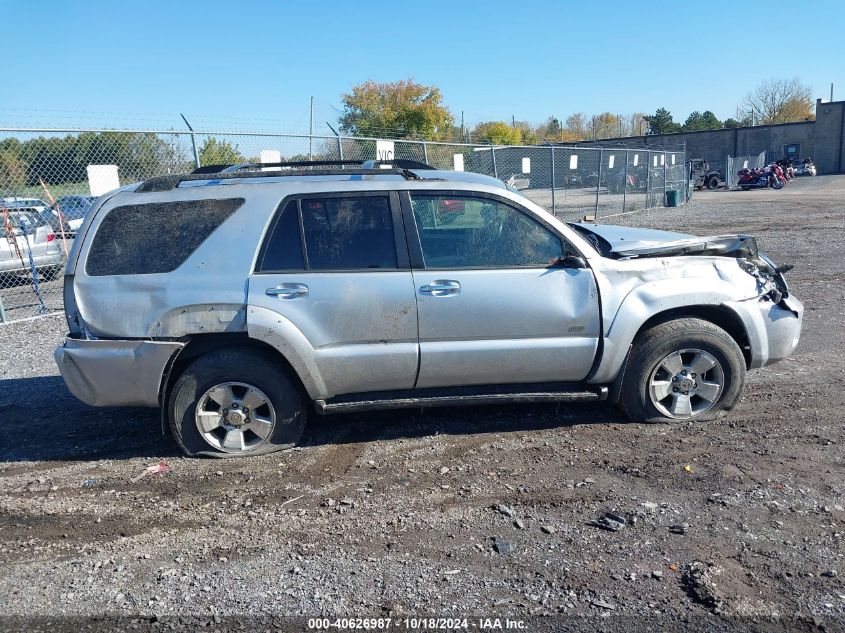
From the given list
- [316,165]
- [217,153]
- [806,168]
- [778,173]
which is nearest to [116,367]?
[316,165]

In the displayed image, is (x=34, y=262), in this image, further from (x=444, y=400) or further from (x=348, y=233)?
(x=444, y=400)

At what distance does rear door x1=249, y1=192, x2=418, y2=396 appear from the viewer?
15.1 ft

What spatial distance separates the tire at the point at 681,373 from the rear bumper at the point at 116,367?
314cm

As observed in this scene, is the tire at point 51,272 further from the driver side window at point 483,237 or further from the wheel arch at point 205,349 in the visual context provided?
the driver side window at point 483,237

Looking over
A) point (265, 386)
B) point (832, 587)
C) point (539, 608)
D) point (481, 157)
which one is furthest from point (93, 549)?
point (481, 157)

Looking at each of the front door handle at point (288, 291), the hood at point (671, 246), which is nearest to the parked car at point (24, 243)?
the front door handle at point (288, 291)

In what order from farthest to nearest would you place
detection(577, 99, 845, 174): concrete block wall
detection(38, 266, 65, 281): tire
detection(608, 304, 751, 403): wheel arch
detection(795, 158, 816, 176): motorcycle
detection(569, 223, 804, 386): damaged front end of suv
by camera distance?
detection(577, 99, 845, 174): concrete block wall
detection(795, 158, 816, 176): motorcycle
detection(38, 266, 65, 281): tire
detection(608, 304, 751, 403): wheel arch
detection(569, 223, 804, 386): damaged front end of suv

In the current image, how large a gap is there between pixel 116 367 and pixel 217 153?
22.6 feet

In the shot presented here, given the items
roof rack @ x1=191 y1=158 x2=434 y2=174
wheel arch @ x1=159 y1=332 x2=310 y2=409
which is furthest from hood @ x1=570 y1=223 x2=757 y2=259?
wheel arch @ x1=159 y1=332 x2=310 y2=409

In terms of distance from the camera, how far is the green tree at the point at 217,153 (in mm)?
10562

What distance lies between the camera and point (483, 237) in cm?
486

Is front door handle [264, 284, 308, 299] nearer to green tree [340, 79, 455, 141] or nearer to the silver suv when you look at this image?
the silver suv

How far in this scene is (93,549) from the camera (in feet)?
12.2

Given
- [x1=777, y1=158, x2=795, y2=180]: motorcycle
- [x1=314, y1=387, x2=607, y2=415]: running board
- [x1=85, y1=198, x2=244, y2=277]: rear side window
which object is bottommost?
[x1=314, y1=387, x2=607, y2=415]: running board
